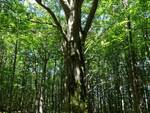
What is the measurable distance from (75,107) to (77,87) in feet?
1.35

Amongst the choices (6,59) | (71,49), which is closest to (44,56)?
(6,59)

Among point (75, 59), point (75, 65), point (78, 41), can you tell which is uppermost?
point (78, 41)

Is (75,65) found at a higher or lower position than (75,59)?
lower

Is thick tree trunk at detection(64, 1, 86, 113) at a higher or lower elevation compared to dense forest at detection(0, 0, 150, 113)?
lower

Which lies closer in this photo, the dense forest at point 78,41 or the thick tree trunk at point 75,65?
the thick tree trunk at point 75,65

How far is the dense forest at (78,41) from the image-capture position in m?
5.05

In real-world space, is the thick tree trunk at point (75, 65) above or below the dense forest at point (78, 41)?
below

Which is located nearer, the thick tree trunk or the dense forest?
the thick tree trunk

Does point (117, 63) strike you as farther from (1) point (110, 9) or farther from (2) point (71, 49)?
(2) point (71, 49)

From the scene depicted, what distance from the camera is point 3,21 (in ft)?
26.9

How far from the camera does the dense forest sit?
5051 mm

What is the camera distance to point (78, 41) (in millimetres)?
5176

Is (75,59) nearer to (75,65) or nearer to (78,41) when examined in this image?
(75,65)

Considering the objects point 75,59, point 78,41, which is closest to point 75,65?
point 75,59
